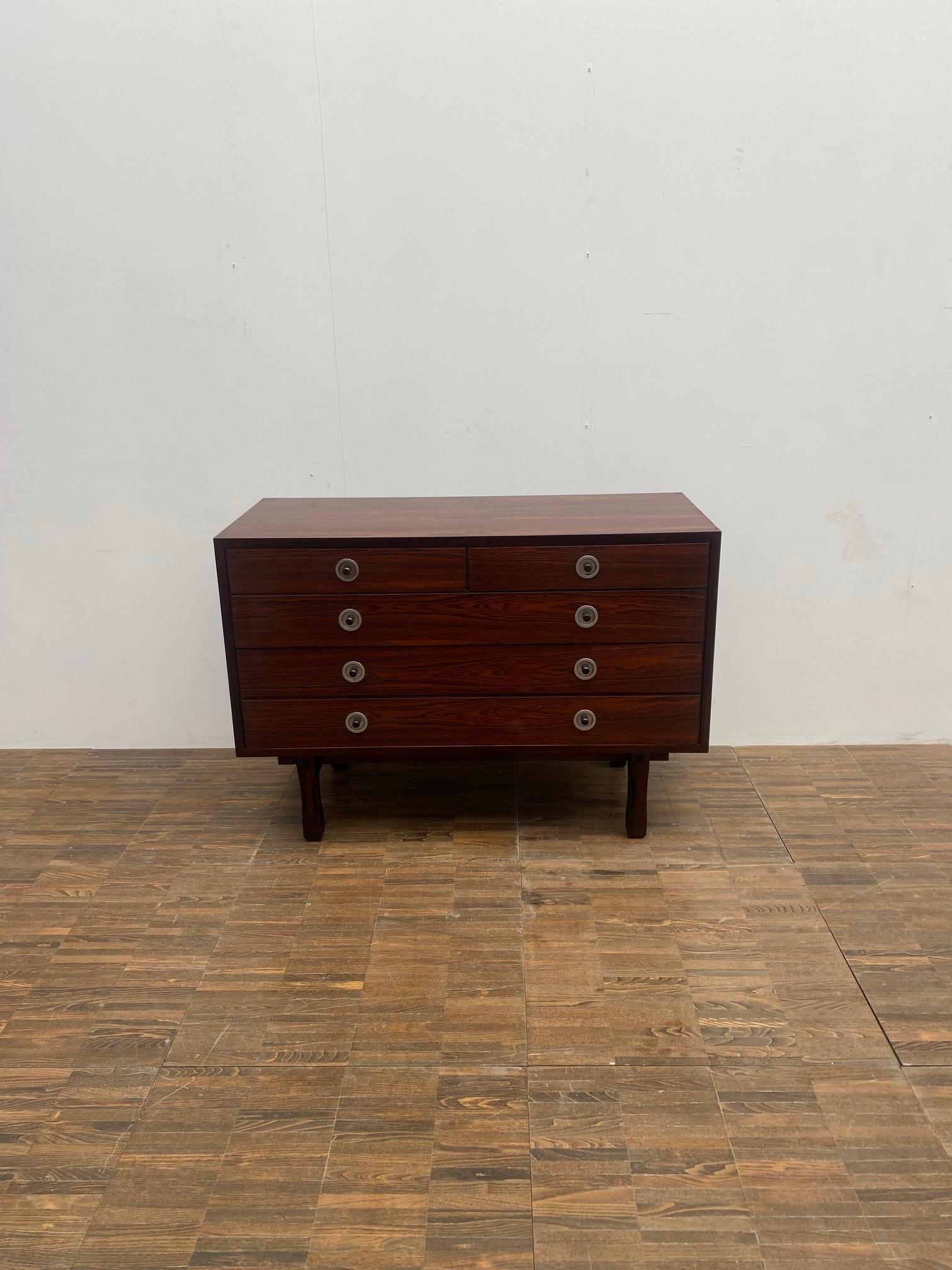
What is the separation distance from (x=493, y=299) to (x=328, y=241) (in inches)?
16.2

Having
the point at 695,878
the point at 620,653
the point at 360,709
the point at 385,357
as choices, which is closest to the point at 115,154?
the point at 385,357

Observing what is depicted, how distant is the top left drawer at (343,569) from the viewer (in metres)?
2.08

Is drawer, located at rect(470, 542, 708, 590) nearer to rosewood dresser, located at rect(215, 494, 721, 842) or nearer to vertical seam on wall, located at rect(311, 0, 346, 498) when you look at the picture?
rosewood dresser, located at rect(215, 494, 721, 842)

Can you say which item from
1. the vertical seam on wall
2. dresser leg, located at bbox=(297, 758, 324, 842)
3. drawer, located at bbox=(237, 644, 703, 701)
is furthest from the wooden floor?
the vertical seam on wall

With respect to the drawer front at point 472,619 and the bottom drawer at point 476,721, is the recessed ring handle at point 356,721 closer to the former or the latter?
the bottom drawer at point 476,721

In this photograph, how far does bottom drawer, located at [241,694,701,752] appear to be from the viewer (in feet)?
7.15

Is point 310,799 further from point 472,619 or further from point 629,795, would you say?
point 629,795

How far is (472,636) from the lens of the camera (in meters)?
2.14

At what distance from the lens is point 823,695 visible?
269cm

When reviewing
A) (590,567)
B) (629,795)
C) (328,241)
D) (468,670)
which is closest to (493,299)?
(328,241)

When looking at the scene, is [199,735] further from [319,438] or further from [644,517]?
[644,517]

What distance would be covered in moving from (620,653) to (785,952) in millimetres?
670

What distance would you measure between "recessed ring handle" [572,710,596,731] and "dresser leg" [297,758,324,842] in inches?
23.3

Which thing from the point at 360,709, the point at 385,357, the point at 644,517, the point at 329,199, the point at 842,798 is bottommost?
the point at 842,798
